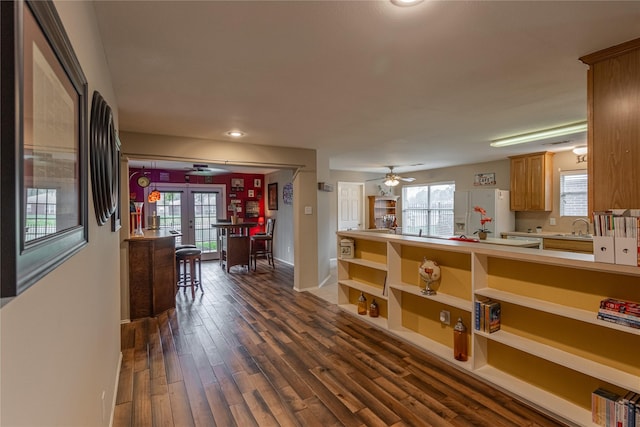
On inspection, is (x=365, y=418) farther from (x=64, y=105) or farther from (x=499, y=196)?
(x=499, y=196)

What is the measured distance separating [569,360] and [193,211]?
25.4 ft

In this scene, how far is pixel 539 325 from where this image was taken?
7.70 ft

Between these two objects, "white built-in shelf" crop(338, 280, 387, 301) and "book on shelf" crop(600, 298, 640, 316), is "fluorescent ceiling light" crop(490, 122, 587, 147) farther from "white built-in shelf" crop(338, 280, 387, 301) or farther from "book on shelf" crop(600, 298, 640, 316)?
"white built-in shelf" crop(338, 280, 387, 301)

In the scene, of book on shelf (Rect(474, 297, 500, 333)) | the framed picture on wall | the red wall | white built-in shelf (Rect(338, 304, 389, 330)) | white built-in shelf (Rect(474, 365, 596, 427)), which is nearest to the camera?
white built-in shelf (Rect(474, 365, 596, 427))

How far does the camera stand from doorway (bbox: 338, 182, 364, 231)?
27.6ft

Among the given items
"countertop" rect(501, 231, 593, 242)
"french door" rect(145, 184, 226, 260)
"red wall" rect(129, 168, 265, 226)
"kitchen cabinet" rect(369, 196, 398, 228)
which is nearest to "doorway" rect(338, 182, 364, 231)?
"kitchen cabinet" rect(369, 196, 398, 228)

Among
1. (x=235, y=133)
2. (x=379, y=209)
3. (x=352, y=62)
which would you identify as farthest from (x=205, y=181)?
(x=352, y=62)

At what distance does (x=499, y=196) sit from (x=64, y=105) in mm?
6361

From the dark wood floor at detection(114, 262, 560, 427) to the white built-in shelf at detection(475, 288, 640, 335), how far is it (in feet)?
2.35

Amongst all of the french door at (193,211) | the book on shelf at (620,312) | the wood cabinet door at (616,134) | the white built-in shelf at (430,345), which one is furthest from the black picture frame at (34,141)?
the french door at (193,211)

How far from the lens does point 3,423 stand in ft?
1.65

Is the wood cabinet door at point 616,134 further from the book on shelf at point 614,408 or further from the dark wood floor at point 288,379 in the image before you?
the dark wood floor at point 288,379

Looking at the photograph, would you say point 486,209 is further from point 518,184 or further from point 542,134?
point 542,134

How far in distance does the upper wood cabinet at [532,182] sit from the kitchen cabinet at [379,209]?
326 cm
